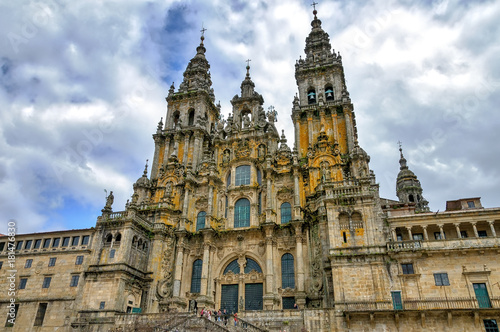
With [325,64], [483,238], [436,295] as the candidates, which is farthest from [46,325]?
[325,64]

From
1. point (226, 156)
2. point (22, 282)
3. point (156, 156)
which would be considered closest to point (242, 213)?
point (226, 156)

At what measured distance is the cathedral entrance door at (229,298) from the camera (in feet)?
121

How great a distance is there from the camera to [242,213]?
40.9m

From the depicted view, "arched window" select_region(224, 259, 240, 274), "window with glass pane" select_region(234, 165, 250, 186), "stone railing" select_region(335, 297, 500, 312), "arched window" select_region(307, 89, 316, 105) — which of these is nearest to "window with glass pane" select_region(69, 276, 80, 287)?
"arched window" select_region(224, 259, 240, 274)

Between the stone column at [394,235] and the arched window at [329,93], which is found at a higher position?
the arched window at [329,93]

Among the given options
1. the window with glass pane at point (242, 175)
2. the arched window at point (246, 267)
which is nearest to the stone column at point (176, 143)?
the window with glass pane at point (242, 175)

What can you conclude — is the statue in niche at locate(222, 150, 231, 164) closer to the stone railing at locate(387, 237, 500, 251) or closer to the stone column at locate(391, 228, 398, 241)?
the stone column at locate(391, 228, 398, 241)

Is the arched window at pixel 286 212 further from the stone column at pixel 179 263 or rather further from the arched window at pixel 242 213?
the stone column at pixel 179 263

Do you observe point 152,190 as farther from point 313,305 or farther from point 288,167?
point 313,305

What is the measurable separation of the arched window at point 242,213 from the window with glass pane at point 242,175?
1.95 m

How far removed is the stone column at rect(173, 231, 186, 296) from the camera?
37.3 m

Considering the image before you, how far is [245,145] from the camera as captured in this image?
4397 cm

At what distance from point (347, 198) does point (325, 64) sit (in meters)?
21.4

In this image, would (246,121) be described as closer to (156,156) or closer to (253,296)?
(156,156)
